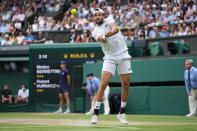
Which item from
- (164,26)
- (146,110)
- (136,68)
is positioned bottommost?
(146,110)

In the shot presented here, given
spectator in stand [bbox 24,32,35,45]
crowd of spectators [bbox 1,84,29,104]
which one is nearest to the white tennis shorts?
crowd of spectators [bbox 1,84,29,104]

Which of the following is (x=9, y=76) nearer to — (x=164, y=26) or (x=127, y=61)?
(x=164, y=26)

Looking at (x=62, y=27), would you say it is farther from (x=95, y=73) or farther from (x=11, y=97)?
(x=95, y=73)

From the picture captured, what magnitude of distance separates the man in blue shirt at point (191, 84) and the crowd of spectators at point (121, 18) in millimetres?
2510

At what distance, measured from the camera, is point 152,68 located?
2117 centimetres

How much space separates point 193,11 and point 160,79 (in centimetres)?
347

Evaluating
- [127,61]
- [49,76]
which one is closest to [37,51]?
[49,76]

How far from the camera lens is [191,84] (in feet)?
63.2

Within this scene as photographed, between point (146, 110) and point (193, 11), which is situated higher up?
point (193, 11)

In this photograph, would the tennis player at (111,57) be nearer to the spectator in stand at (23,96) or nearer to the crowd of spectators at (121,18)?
the crowd of spectators at (121,18)

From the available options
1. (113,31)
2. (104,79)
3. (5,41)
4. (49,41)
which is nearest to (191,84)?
(104,79)

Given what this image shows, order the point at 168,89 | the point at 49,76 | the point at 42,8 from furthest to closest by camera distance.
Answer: the point at 42,8, the point at 49,76, the point at 168,89

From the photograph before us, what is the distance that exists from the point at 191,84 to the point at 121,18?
510 centimetres

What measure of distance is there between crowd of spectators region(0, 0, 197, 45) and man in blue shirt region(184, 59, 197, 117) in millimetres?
2510
